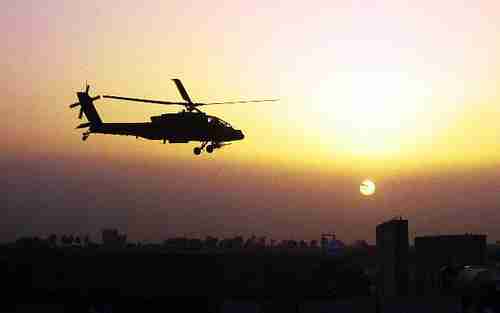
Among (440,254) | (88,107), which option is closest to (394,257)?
(440,254)

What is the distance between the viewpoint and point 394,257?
2477 inches

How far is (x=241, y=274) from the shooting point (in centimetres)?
11475

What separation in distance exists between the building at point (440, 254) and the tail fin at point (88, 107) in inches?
1253

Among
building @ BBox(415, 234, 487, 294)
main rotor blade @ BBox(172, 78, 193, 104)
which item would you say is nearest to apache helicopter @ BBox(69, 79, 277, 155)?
main rotor blade @ BBox(172, 78, 193, 104)

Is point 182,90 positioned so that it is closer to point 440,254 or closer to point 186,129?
point 186,129

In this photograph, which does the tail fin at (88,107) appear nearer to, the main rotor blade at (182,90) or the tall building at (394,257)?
the main rotor blade at (182,90)

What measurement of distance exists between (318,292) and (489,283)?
53.8m

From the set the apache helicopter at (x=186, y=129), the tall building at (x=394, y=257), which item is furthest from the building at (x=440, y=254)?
the apache helicopter at (x=186, y=129)

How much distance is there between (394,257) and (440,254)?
1424 cm

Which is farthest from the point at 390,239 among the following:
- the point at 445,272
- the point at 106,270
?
the point at 106,270

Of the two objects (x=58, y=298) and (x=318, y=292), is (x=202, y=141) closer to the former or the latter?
(x=58, y=298)

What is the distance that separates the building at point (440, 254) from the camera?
2913 inches

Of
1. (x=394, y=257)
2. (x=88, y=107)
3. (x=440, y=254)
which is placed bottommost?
(x=394, y=257)

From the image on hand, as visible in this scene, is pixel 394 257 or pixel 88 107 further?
pixel 88 107
